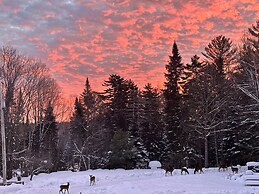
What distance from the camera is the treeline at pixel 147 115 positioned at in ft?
108

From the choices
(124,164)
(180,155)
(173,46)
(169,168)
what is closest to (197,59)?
(173,46)

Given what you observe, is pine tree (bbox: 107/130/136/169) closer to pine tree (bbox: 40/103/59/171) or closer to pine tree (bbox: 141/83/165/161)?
pine tree (bbox: 141/83/165/161)

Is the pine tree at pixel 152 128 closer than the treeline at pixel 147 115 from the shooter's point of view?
No

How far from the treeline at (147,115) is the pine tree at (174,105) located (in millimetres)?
118

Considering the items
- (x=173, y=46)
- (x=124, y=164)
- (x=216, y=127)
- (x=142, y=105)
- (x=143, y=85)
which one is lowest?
(x=124, y=164)

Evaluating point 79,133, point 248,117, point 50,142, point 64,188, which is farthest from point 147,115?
point 64,188

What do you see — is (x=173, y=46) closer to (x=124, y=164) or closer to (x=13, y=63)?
(x=124, y=164)

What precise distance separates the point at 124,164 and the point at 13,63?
50.8ft

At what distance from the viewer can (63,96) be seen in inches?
1686

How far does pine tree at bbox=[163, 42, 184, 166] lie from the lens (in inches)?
1540

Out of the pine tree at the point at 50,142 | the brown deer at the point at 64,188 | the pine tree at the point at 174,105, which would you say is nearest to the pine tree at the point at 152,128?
the pine tree at the point at 174,105

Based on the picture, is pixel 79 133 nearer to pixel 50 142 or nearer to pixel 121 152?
pixel 50 142

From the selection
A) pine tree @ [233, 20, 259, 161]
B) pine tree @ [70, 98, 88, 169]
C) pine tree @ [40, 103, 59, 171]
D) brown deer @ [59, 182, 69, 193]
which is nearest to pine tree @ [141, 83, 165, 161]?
pine tree @ [70, 98, 88, 169]

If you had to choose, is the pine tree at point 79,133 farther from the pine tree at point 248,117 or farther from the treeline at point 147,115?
the pine tree at point 248,117
